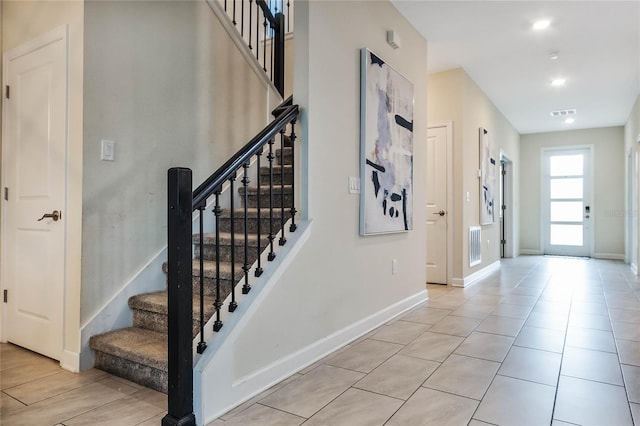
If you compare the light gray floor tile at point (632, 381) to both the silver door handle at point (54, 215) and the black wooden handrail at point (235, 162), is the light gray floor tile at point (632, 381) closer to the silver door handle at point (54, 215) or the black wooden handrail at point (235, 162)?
the black wooden handrail at point (235, 162)

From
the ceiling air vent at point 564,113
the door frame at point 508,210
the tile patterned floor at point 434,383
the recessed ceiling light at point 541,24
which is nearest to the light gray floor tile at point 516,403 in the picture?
the tile patterned floor at point 434,383

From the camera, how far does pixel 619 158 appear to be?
8.15m

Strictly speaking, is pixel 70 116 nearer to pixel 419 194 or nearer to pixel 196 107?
pixel 196 107

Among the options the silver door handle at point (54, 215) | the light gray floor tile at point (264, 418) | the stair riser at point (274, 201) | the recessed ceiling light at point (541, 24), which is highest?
the recessed ceiling light at point (541, 24)

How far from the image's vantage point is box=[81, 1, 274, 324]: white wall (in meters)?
2.45

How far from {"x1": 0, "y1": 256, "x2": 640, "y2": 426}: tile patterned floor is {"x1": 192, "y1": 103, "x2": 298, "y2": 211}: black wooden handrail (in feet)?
3.34

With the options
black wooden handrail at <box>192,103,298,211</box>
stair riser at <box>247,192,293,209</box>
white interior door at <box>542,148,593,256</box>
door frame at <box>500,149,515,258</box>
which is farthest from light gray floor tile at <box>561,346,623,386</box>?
white interior door at <box>542,148,593,256</box>

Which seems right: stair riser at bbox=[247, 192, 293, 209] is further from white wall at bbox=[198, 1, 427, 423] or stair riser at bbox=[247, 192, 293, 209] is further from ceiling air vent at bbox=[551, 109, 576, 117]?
ceiling air vent at bbox=[551, 109, 576, 117]

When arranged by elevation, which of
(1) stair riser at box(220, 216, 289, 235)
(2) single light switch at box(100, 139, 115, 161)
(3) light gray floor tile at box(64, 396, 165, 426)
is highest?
(2) single light switch at box(100, 139, 115, 161)

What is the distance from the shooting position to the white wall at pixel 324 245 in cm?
207

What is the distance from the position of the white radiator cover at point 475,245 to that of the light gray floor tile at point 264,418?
4.04 m

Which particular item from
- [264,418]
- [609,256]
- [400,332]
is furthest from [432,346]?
[609,256]

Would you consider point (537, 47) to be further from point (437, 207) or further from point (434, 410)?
point (434, 410)

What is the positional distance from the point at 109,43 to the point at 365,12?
6.10ft
